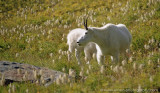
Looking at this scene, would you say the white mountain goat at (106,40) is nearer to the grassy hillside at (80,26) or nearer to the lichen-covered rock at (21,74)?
the grassy hillside at (80,26)

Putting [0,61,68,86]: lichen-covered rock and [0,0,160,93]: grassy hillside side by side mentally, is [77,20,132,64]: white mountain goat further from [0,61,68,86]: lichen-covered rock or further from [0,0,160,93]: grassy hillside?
[0,61,68,86]: lichen-covered rock

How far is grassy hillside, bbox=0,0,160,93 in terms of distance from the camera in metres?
5.94

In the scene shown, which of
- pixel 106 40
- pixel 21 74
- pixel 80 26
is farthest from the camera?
pixel 80 26

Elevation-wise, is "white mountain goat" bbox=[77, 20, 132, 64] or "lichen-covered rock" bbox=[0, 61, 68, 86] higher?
"white mountain goat" bbox=[77, 20, 132, 64]

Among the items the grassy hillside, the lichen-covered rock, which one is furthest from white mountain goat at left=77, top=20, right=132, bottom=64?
the lichen-covered rock

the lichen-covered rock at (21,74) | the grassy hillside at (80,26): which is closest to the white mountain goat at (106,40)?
the grassy hillside at (80,26)

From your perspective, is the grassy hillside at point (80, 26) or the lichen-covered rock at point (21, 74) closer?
the grassy hillside at point (80, 26)

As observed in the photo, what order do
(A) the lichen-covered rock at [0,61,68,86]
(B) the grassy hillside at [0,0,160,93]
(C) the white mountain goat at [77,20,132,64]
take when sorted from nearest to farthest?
(B) the grassy hillside at [0,0,160,93]
(A) the lichen-covered rock at [0,61,68,86]
(C) the white mountain goat at [77,20,132,64]

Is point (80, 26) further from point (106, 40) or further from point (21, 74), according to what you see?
point (21, 74)

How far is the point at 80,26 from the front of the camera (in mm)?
16484

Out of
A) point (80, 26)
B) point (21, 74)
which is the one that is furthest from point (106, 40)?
point (80, 26)

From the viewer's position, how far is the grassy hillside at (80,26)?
594 centimetres

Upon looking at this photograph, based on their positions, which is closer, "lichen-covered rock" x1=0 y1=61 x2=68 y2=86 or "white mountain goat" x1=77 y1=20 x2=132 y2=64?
"lichen-covered rock" x1=0 y1=61 x2=68 y2=86

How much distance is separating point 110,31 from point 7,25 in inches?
574
